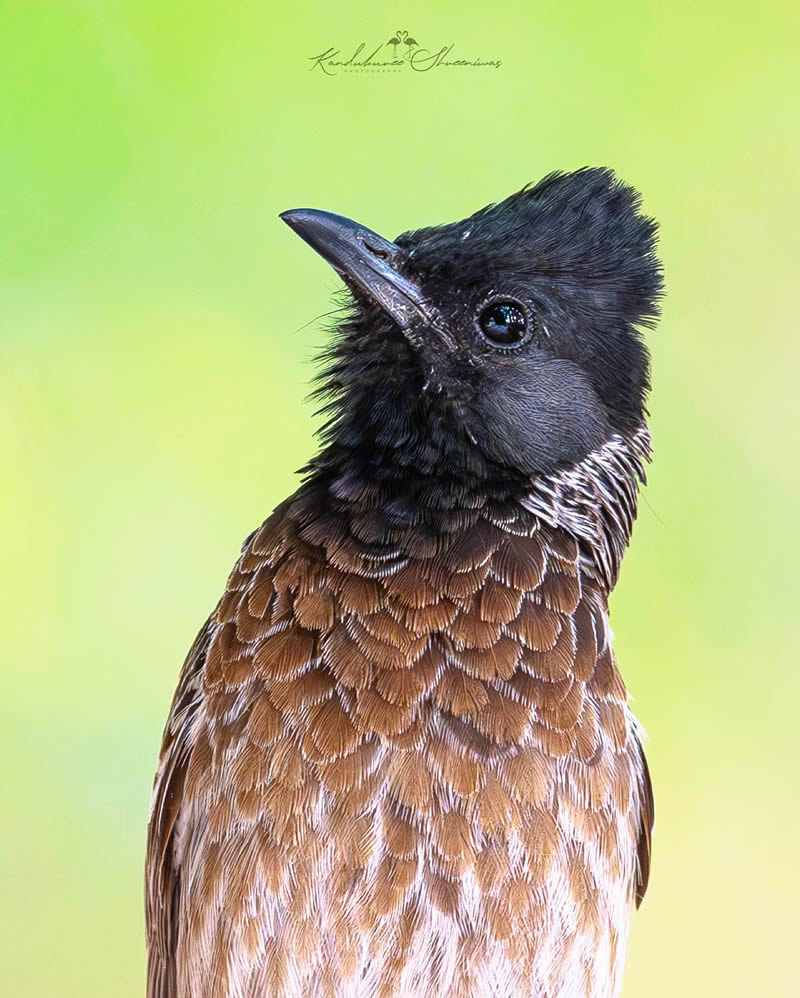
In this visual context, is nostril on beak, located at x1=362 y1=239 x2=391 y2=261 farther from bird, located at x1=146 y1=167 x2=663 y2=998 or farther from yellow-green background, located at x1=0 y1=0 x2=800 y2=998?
yellow-green background, located at x1=0 y1=0 x2=800 y2=998

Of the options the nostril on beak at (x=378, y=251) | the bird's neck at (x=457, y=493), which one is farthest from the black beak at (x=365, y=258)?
the bird's neck at (x=457, y=493)

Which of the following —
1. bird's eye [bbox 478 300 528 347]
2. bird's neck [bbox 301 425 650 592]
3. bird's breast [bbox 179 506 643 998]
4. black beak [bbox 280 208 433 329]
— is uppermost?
black beak [bbox 280 208 433 329]

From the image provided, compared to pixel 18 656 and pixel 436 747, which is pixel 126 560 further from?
pixel 436 747

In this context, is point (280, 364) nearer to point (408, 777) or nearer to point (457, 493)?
point (457, 493)

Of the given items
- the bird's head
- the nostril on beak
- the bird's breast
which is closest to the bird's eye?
the bird's head

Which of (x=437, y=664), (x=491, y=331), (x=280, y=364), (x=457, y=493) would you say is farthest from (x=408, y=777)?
(x=280, y=364)

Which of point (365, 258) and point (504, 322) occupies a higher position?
point (365, 258)

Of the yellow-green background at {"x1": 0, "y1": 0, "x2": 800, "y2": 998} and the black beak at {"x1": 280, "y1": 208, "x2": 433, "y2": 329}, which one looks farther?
the yellow-green background at {"x1": 0, "y1": 0, "x2": 800, "y2": 998}
